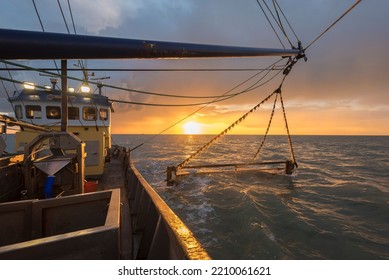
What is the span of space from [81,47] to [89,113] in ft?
42.1

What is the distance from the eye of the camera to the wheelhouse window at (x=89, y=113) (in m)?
13.4

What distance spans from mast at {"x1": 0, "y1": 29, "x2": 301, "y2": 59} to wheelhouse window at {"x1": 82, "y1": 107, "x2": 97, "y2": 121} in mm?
12478

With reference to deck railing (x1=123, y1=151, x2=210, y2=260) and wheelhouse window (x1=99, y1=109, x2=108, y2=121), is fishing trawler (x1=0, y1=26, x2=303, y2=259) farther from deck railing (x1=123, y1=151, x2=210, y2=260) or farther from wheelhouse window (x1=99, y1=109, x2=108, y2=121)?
wheelhouse window (x1=99, y1=109, x2=108, y2=121)

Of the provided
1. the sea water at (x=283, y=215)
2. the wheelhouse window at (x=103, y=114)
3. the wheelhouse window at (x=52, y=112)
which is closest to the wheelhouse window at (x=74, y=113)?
the wheelhouse window at (x=52, y=112)

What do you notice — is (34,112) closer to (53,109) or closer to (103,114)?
(53,109)

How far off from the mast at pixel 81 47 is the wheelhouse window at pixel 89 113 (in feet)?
40.9

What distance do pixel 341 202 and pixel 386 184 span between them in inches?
358

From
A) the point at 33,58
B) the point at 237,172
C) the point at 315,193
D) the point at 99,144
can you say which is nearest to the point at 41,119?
the point at 99,144

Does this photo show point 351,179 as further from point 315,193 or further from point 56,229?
point 56,229

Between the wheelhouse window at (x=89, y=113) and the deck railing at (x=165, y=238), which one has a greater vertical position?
the wheelhouse window at (x=89, y=113)

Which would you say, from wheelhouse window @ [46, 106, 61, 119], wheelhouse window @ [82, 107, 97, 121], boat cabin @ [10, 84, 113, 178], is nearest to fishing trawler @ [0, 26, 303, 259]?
boat cabin @ [10, 84, 113, 178]

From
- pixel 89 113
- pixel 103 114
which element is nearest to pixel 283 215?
pixel 103 114

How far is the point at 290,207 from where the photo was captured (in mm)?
11969

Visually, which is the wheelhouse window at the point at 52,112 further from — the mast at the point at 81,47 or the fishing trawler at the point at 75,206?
the mast at the point at 81,47
